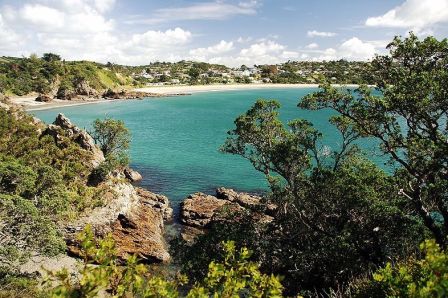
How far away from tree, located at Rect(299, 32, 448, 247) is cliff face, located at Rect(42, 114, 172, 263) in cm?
2183

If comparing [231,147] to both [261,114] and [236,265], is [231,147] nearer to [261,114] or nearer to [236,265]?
[261,114]

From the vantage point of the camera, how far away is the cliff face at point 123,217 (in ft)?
116

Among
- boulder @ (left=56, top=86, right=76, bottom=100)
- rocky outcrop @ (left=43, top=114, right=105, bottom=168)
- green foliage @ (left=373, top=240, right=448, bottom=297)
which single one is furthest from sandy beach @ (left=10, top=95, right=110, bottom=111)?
green foliage @ (left=373, top=240, right=448, bottom=297)

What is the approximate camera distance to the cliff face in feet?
116

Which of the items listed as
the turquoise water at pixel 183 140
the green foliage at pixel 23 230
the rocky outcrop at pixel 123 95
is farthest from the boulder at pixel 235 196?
the rocky outcrop at pixel 123 95

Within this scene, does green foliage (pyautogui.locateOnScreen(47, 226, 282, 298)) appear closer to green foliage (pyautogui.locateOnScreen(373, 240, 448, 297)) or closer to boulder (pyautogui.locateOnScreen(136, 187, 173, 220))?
green foliage (pyautogui.locateOnScreen(373, 240, 448, 297))

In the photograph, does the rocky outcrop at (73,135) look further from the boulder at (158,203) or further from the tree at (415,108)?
the tree at (415,108)

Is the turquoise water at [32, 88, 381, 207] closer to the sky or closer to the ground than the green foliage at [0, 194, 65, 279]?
closer to the ground

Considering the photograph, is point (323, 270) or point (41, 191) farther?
point (41, 191)

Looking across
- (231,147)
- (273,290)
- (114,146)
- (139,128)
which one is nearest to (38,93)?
(139,128)

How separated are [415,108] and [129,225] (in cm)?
3041

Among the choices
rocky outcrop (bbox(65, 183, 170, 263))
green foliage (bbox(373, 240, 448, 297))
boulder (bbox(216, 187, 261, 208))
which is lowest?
boulder (bbox(216, 187, 261, 208))

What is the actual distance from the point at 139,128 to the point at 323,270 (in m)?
93.9

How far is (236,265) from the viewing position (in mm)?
8547
